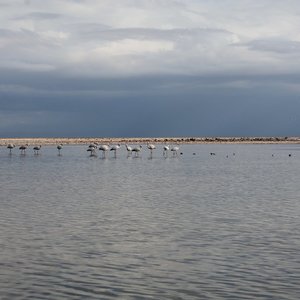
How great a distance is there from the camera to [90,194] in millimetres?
36750

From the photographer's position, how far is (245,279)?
15758 mm

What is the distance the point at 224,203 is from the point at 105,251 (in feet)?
43.1

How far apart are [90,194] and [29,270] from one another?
20.0 meters

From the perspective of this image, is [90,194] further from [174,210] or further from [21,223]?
[21,223]

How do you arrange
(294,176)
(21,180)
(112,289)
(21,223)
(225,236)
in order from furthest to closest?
(294,176)
(21,180)
(21,223)
(225,236)
(112,289)

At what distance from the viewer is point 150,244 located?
20219 millimetres

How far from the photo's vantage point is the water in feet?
49.6

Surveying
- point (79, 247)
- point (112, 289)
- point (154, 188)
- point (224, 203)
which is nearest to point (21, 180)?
point (154, 188)

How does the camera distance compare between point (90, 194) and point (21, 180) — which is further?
point (21, 180)

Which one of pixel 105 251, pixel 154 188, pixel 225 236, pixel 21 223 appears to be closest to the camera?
pixel 105 251

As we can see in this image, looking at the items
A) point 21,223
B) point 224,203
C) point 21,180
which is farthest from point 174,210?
point 21,180

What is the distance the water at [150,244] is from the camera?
49.6ft

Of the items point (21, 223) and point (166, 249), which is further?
point (21, 223)

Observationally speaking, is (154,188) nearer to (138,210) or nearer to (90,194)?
(90,194)
